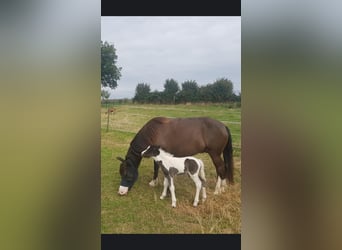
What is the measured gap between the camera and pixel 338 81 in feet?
3.64

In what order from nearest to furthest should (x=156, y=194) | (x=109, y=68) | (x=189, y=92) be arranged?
(x=109, y=68) < (x=189, y=92) < (x=156, y=194)

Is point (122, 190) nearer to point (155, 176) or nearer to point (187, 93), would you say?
point (155, 176)

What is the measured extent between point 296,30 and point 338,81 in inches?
10.2

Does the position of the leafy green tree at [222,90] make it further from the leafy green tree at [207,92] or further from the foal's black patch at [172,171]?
the foal's black patch at [172,171]

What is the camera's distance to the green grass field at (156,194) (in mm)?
2143

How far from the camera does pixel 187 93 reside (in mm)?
2199

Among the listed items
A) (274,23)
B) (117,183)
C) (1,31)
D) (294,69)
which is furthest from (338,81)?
(117,183)

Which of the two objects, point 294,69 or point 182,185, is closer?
point 294,69

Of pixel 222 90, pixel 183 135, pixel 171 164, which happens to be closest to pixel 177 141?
pixel 183 135

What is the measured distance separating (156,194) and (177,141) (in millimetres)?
466

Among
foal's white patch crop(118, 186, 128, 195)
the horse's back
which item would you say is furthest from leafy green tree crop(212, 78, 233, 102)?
foal's white patch crop(118, 186, 128, 195)

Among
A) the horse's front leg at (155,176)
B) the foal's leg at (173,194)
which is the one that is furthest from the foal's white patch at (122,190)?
the foal's leg at (173,194)

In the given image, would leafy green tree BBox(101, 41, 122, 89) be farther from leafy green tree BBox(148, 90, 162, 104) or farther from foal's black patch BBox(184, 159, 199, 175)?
foal's black patch BBox(184, 159, 199, 175)

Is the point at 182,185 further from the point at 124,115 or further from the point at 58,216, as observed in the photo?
the point at 58,216
